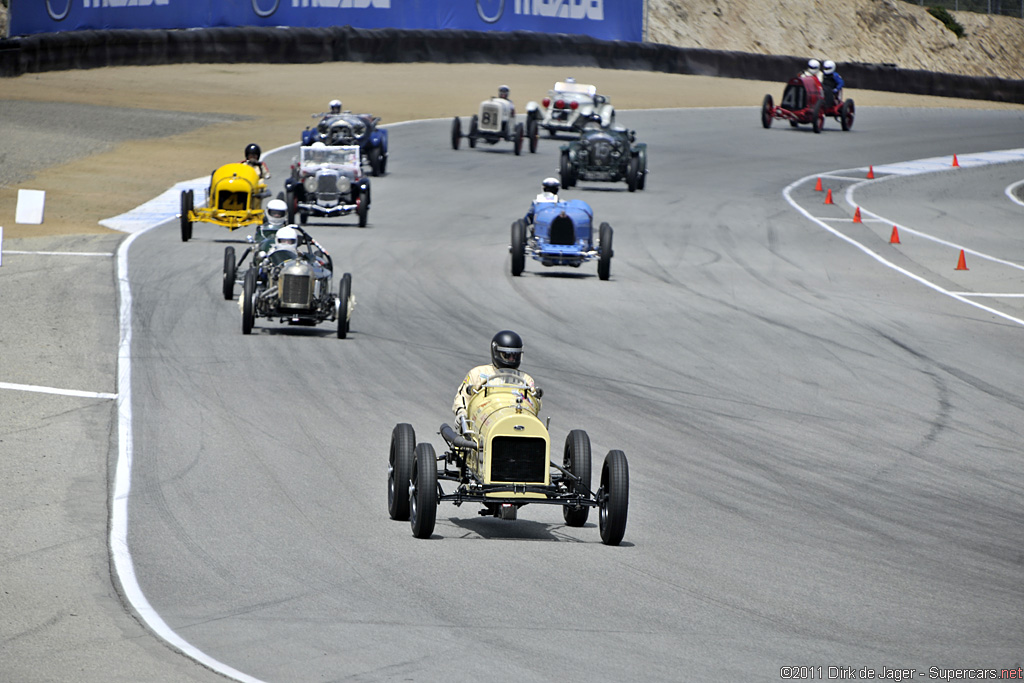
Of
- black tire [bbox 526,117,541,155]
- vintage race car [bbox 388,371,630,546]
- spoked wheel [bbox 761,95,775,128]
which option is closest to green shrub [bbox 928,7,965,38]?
spoked wheel [bbox 761,95,775,128]

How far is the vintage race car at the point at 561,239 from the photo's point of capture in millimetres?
24312

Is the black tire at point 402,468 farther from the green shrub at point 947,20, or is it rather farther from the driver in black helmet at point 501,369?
the green shrub at point 947,20

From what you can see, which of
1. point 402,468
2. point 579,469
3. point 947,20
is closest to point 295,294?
point 402,468

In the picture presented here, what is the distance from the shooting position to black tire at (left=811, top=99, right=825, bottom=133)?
4788 centimetres

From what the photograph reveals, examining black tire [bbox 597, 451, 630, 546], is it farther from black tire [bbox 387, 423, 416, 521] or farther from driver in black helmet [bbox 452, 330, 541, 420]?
black tire [bbox 387, 423, 416, 521]

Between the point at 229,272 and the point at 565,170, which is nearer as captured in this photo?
the point at 229,272

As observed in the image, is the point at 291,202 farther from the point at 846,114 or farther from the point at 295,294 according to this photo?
the point at 846,114

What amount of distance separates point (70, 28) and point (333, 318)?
38.4 m

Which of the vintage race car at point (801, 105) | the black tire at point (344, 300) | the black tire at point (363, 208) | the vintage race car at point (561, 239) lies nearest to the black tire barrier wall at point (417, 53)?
the vintage race car at point (801, 105)

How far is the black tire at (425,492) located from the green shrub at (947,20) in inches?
3192

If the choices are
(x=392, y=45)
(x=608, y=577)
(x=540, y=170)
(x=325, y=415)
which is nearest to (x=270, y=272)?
(x=325, y=415)

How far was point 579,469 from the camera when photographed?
11.0 meters

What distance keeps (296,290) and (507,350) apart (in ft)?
27.5

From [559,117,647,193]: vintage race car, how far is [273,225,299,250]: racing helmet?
594 inches
